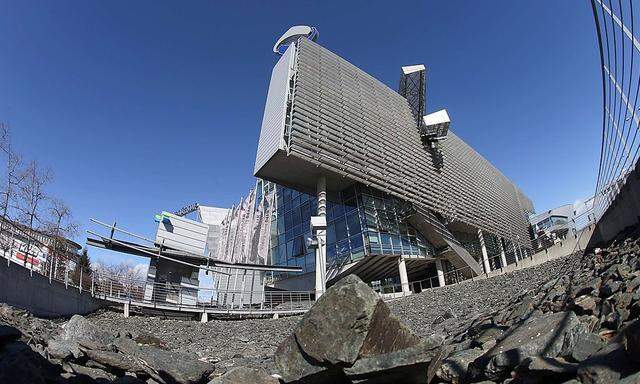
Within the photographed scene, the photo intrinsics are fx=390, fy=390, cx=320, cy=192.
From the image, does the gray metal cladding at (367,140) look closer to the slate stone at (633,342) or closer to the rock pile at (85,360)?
the rock pile at (85,360)

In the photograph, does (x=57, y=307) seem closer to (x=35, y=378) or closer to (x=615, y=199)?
(x=35, y=378)

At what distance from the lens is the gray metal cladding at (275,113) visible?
30538 mm

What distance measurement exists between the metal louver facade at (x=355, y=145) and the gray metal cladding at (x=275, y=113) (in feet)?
1.59

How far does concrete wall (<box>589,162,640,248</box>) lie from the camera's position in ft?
34.7

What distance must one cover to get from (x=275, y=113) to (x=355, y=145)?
7340 millimetres

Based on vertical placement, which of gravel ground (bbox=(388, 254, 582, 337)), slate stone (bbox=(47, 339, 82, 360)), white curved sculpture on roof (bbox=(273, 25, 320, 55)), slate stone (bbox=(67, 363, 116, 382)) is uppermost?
white curved sculpture on roof (bbox=(273, 25, 320, 55))

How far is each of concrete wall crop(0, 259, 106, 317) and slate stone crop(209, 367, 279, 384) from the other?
10217 mm

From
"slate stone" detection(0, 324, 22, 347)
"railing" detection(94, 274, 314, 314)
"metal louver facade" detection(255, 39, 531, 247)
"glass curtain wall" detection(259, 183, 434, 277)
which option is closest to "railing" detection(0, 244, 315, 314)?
"railing" detection(94, 274, 314, 314)

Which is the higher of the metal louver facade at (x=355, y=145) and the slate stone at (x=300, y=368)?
the metal louver facade at (x=355, y=145)

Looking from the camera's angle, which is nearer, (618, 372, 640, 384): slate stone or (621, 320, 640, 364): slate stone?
(618, 372, 640, 384): slate stone

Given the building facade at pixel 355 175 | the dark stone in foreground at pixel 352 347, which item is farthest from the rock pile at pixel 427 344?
→ the building facade at pixel 355 175

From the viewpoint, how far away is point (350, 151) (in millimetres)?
32906

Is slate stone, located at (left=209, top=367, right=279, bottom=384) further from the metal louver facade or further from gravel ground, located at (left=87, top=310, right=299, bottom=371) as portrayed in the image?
the metal louver facade

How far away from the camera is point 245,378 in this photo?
5887mm
